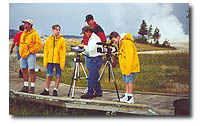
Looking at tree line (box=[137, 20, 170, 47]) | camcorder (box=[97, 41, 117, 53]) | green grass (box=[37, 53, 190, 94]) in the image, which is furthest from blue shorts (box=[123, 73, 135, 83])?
tree line (box=[137, 20, 170, 47])

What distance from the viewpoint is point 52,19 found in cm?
589

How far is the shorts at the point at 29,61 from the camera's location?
5.79 meters

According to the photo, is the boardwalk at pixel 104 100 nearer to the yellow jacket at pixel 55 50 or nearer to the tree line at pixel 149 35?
the yellow jacket at pixel 55 50

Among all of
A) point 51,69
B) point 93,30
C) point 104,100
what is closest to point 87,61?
point 93,30

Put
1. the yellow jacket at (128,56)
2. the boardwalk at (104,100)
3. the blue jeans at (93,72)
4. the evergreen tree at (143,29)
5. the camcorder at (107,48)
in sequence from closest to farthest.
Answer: the boardwalk at (104,100), the yellow jacket at (128,56), the camcorder at (107,48), the blue jeans at (93,72), the evergreen tree at (143,29)

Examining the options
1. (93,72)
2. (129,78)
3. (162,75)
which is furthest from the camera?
(162,75)

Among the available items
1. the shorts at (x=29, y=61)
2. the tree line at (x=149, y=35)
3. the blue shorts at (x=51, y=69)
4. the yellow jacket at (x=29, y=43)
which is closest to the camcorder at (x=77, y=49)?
the blue shorts at (x=51, y=69)

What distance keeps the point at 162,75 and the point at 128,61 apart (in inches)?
34.1

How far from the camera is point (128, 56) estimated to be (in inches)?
204

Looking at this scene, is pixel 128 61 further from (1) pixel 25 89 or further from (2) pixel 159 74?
(1) pixel 25 89

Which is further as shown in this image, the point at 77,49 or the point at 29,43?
the point at 29,43

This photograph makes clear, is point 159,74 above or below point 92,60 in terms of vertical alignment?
below
